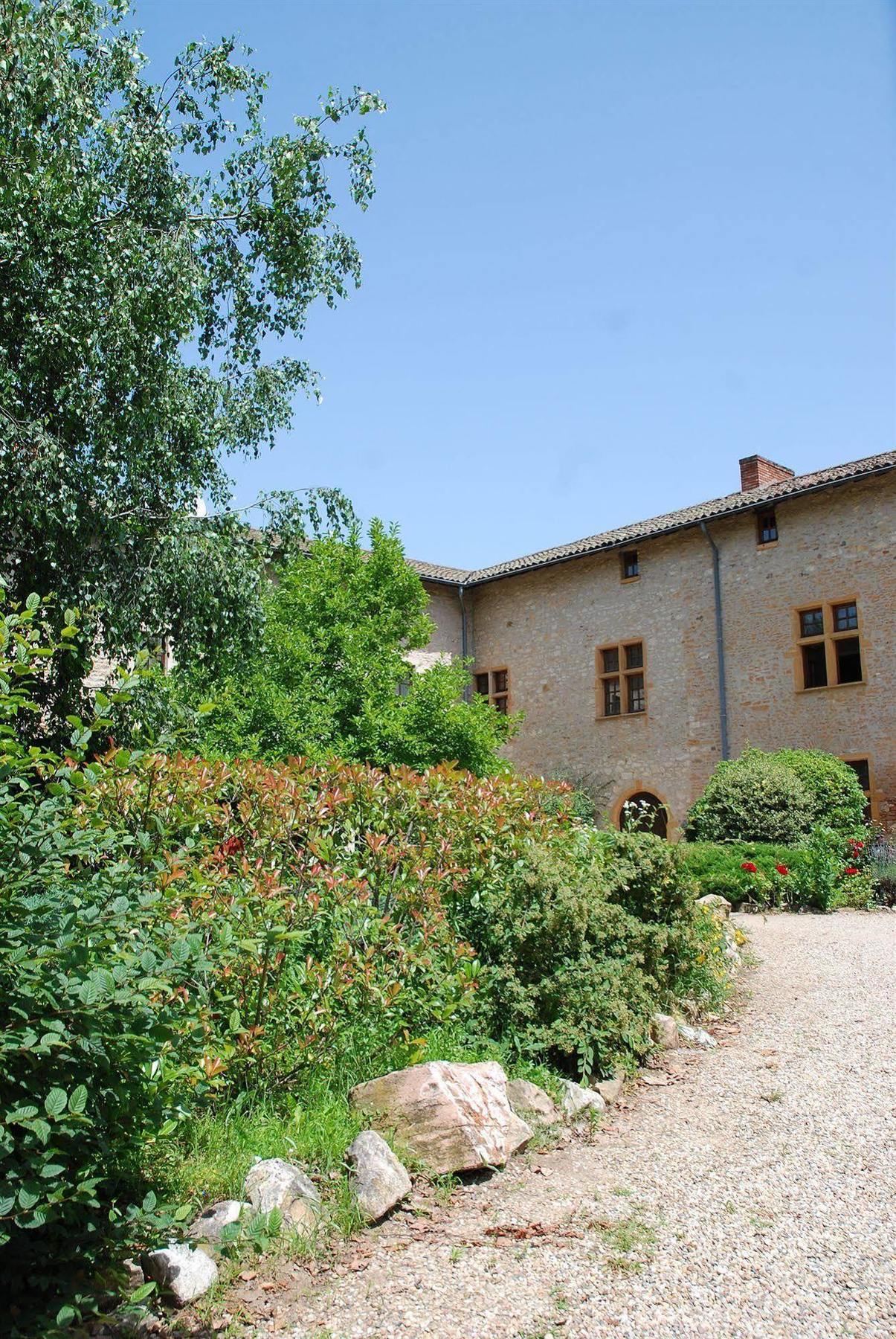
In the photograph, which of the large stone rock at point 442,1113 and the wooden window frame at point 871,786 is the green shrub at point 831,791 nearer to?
the wooden window frame at point 871,786

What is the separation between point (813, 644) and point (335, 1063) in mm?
15161

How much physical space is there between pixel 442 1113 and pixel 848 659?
1521 cm

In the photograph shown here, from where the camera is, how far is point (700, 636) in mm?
19109

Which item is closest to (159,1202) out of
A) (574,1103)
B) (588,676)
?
(574,1103)

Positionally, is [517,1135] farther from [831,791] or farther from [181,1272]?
[831,791]

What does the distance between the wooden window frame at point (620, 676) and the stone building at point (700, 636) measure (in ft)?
0.12

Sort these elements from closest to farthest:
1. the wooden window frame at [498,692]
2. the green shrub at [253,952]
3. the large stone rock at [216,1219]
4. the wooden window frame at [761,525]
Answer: the green shrub at [253,952] → the large stone rock at [216,1219] → the wooden window frame at [761,525] → the wooden window frame at [498,692]

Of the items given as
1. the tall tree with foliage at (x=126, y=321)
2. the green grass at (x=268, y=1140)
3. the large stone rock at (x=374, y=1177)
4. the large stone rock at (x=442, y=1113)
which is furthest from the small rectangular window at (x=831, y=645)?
the large stone rock at (x=374, y=1177)

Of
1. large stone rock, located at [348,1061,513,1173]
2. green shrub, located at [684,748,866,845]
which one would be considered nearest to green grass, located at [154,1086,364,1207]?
large stone rock, located at [348,1061,513,1173]

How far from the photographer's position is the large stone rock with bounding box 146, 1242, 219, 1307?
2.90 metres

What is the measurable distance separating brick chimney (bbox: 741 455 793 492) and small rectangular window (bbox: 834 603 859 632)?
3.63m

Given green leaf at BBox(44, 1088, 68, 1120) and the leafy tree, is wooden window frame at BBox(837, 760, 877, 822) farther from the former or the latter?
green leaf at BBox(44, 1088, 68, 1120)

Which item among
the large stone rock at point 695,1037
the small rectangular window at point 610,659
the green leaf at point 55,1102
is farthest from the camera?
the small rectangular window at point 610,659

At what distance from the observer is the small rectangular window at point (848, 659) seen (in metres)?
17.1
